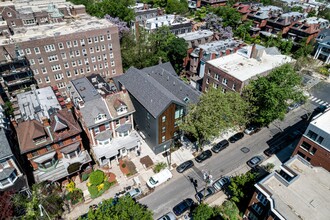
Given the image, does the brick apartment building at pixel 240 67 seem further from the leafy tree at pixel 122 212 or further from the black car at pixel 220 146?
the leafy tree at pixel 122 212

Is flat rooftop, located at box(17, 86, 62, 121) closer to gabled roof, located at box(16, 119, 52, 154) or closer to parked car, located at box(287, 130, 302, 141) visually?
gabled roof, located at box(16, 119, 52, 154)

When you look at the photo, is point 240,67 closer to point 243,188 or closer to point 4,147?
point 243,188

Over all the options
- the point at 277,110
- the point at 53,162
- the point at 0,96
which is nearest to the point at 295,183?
the point at 277,110

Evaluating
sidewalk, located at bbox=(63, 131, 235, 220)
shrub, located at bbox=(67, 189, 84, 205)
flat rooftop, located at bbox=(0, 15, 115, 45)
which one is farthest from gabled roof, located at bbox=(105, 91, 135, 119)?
flat rooftop, located at bbox=(0, 15, 115, 45)

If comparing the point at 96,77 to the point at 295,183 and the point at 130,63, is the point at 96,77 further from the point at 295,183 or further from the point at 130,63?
the point at 295,183

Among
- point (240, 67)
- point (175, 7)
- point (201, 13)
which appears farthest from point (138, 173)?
point (201, 13)
